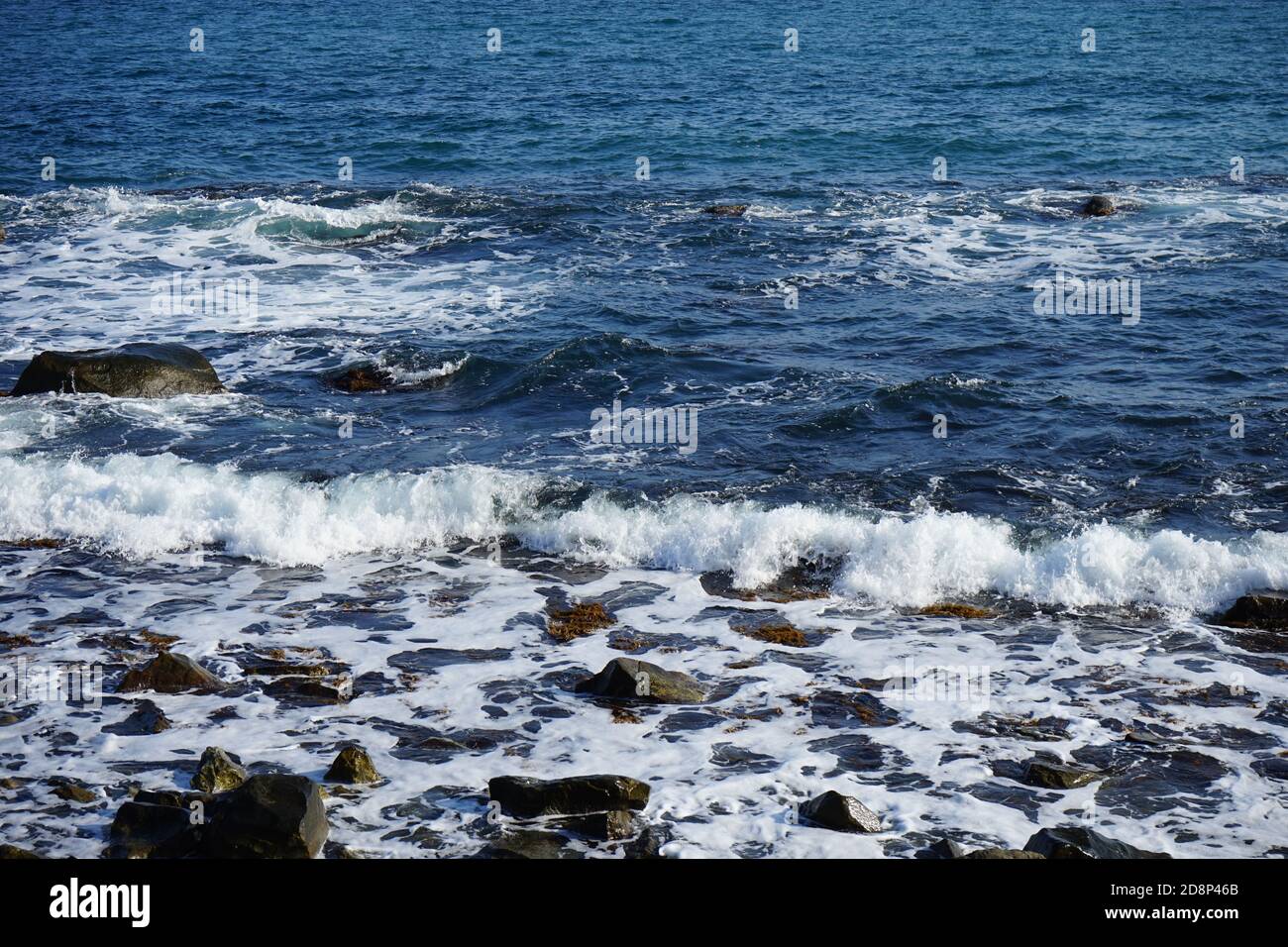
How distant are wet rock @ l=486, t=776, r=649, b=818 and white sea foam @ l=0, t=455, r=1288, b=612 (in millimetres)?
5085

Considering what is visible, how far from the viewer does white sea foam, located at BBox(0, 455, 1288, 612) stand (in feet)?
46.2

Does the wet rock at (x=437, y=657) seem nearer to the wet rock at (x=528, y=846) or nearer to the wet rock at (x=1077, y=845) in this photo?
the wet rock at (x=528, y=846)

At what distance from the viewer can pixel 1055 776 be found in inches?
400

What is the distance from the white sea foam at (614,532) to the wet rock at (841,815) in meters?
4.78

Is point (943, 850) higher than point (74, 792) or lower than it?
lower

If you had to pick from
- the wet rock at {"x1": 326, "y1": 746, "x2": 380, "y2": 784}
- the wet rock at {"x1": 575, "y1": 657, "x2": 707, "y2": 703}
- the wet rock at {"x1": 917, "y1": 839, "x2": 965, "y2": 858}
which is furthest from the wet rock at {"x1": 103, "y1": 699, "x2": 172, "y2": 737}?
the wet rock at {"x1": 917, "y1": 839, "x2": 965, "y2": 858}

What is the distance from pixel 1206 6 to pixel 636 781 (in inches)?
2395

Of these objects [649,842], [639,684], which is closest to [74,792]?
[649,842]

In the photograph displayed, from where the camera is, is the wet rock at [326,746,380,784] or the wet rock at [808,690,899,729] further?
the wet rock at [808,690,899,729]

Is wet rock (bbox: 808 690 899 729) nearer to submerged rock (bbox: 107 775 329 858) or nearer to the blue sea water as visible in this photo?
the blue sea water

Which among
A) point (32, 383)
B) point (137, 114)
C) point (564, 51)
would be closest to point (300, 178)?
point (137, 114)

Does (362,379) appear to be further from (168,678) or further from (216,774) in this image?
(216,774)

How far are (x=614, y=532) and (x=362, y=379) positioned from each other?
6815mm

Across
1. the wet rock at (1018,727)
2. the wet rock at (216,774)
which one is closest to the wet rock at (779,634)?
the wet rock at (1018,727)
